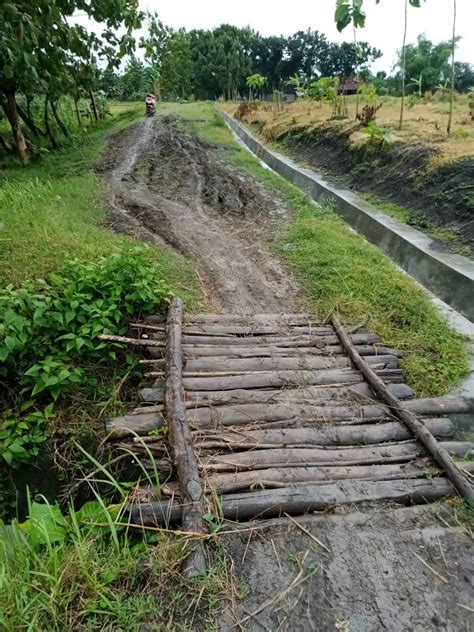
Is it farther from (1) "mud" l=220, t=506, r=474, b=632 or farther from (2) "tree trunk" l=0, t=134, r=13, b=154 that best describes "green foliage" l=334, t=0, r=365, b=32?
(1) "mud" l=220, t=506, r=474, b=632

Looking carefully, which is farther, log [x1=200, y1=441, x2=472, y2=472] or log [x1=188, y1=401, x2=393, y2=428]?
log [x1=188, y1=401, x2=393, y2=428]

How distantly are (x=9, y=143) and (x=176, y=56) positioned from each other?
3113 centimetres

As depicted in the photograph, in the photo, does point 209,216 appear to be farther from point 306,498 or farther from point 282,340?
point 306,498

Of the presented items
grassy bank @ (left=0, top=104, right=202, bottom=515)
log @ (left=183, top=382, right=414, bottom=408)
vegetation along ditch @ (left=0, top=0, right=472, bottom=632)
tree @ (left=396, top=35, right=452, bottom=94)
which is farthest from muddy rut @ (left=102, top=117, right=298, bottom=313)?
tree @ (left=396, top=35, right=452, bottom=94)

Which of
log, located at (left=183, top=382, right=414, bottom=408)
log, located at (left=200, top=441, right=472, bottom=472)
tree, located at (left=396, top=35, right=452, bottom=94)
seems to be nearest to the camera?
log, located at (left=200, top=441, right=472, bottom=472)

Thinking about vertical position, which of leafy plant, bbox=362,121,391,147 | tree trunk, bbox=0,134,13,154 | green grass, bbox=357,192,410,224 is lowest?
green grass, bbox=357,192,410,224

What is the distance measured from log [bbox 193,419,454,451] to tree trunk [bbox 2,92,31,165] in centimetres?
1092

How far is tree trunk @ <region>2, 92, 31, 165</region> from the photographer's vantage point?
10.6 metres

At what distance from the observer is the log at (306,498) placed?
101 inches

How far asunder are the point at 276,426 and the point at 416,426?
1.08 metres

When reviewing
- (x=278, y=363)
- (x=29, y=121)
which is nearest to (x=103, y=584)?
(x=278, y=363)

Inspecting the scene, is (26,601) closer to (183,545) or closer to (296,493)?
(183,545)

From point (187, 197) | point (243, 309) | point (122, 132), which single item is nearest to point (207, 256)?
point (243, 309)

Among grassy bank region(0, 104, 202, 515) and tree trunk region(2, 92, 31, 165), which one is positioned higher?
tree trunk region(2, 92, 31, 165)
